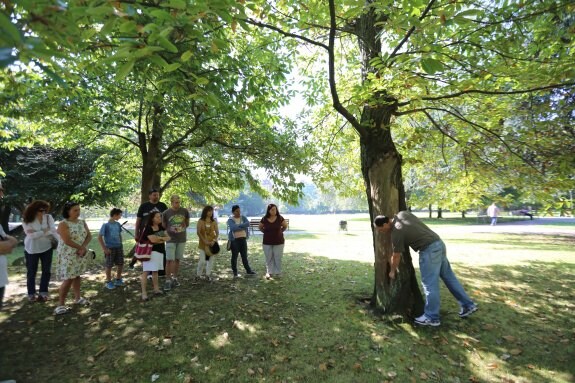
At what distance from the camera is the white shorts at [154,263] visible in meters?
5.97

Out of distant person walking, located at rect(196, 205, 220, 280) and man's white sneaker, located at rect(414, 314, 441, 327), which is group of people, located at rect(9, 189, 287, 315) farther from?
man's white sneaker, located at rect(414, 314, 441, 327)

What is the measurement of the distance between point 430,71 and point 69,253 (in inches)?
237

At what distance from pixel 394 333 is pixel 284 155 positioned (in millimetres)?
4794

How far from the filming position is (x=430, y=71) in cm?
285

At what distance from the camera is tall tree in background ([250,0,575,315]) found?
3.76 meters

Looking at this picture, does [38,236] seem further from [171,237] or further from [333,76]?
[333,76]

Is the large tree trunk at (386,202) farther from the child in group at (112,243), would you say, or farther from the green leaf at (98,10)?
the child in group at (112,243)

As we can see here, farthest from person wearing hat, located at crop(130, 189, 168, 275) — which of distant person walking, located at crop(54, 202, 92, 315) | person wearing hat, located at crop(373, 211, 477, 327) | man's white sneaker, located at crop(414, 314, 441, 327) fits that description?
man's white sneaker, located at crop(414, 314, 441, 327)

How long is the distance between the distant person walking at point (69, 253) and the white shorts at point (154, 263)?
0.97m

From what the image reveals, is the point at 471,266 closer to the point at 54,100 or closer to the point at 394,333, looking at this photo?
the point at 394,333

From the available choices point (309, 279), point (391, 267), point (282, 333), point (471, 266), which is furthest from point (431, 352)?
point (471, 266)

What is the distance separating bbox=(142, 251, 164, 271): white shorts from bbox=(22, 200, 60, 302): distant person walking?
1992mm

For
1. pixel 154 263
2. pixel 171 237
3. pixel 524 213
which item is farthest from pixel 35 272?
pixel 524 213

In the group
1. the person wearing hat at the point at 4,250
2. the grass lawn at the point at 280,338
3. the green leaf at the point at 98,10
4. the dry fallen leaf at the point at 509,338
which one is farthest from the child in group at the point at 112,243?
the dry fallen leaf at the point at 509,338
